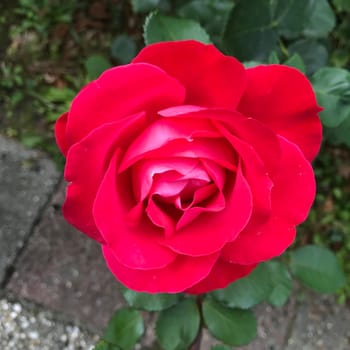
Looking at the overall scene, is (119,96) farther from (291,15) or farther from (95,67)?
(95,67)

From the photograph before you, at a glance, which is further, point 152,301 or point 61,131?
point 152,301

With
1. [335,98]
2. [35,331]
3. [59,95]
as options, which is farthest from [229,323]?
[59,95]

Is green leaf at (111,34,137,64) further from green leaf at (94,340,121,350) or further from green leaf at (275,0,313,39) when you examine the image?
green leaf at (94,340,121,350)

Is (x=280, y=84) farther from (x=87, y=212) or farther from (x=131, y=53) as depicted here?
(x=131, y=53)

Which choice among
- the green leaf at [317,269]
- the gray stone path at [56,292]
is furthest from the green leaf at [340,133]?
the gray stone path at [56,292]

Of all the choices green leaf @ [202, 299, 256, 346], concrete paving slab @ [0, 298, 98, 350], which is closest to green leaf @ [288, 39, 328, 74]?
green leaf @ [202, 299, 256, 346]

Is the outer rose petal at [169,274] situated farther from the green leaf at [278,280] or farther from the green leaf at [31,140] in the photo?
the green leaf at [31,140]
